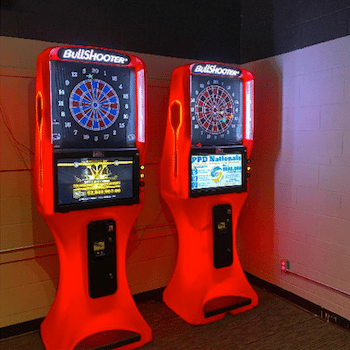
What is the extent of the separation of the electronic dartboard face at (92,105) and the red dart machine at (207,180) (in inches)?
17.2

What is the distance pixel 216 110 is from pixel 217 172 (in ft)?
1.60

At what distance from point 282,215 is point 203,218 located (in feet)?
2.63

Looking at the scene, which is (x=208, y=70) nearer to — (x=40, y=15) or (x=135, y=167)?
(x=135, y=167)

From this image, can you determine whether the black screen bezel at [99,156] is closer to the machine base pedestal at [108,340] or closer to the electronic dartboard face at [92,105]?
the electronic dartboard face at [92,105]

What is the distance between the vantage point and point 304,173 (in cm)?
321

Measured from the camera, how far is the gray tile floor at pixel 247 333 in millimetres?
2746

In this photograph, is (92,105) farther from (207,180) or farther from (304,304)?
(304,304)

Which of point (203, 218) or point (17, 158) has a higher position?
point (17, 158)

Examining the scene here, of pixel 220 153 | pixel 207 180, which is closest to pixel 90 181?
pixel 207 180

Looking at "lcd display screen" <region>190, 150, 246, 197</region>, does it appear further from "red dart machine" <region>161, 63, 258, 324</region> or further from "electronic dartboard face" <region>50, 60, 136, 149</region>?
"electronic dartboard face" <region>50, 60, 136, 149</region>

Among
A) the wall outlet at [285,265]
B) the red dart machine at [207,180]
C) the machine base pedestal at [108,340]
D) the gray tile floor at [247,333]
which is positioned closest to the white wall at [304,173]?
the wall outlet at [285,265]

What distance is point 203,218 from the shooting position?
3.13 metres

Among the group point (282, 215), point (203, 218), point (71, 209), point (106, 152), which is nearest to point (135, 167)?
point (106, 152)

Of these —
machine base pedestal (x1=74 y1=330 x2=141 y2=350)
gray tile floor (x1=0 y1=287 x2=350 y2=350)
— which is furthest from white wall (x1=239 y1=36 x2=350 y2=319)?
machine base pedestal (x1=74 y1=330 x2=141 y2=350)
